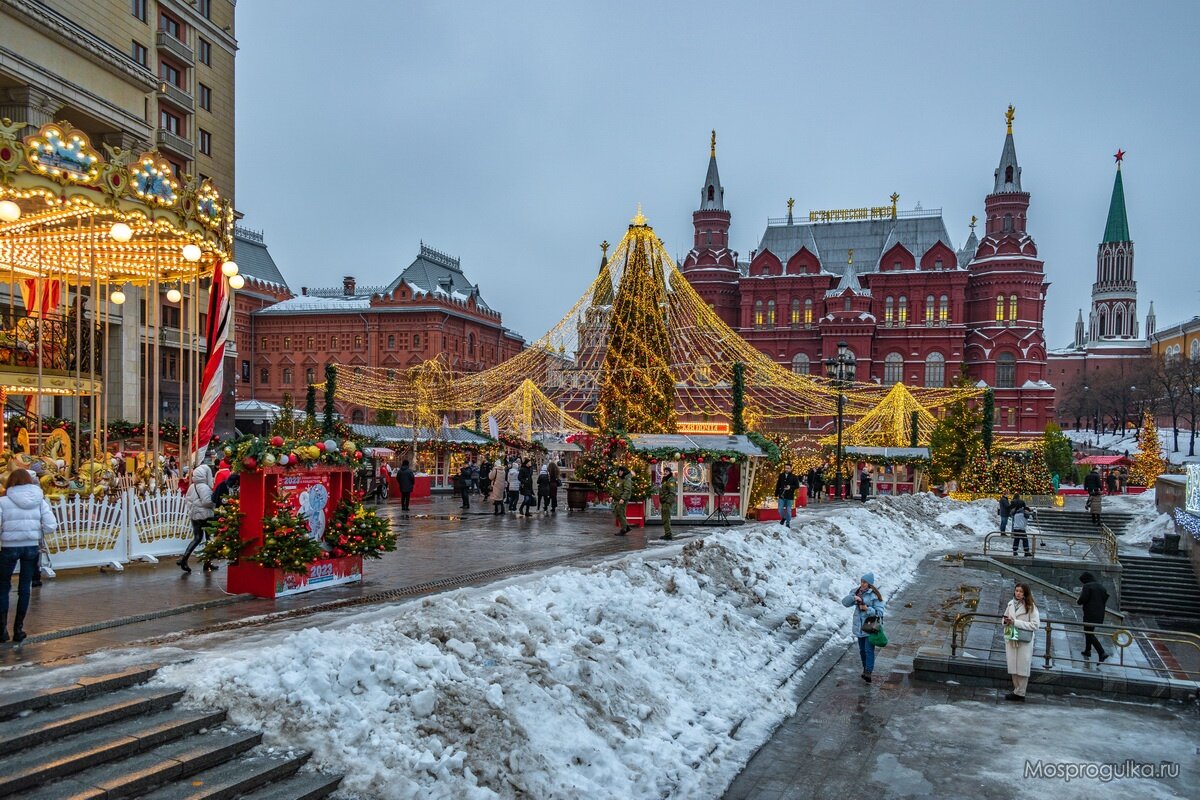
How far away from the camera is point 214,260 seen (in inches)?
763

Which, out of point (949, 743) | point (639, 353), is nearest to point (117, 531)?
point (949, 743)

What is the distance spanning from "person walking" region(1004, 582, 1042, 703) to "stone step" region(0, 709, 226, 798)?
957 cm

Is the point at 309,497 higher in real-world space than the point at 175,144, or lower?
lower

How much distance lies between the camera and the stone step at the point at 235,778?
5.89 m

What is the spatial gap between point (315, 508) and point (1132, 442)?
294 feet

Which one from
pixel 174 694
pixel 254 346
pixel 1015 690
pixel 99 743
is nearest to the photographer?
pixel 99 743

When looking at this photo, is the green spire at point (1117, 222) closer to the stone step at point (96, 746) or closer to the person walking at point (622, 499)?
the person walking at point (622, 499)

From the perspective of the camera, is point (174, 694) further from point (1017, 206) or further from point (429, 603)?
point (1017, 206)

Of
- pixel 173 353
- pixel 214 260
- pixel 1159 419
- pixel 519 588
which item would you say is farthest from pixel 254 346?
pixel 1159 419

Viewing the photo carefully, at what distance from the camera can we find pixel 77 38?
28.2 m

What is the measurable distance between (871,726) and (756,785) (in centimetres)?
245

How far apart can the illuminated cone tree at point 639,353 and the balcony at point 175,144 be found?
2254 centimetres

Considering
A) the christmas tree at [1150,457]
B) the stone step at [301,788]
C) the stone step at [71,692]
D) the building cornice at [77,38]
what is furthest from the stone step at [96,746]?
the christmas tree at [1150,457]

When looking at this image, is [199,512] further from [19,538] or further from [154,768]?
[154,768]
